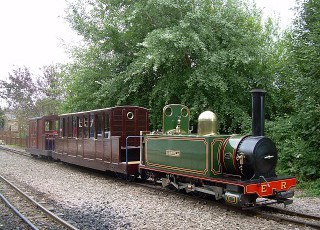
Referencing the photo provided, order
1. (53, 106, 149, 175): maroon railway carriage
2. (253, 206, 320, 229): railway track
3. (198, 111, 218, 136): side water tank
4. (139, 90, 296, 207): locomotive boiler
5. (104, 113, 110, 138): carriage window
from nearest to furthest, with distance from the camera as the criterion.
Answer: (253, 206, 320, 229): railway track, (139, 90, 296, 207): locomotive boiler, (198, 111, 218, 136): side water tank, (53, 106, 149, 175): maroon railway carriage, (104, 113, 110, 138): carriage window

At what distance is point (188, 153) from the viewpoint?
826cm

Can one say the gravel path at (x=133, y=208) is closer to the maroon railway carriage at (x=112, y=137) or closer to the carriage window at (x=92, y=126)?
the maroon railway carriage at (x=112, y=137)

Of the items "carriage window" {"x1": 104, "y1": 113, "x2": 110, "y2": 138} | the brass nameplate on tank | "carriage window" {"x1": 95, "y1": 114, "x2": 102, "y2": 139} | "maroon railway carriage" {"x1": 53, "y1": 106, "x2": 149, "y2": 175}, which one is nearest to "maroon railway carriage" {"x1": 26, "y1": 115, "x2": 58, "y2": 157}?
"maroon railway carriage" {"x1": 53, "y1": 106, "x2": 149, "y2": 175}

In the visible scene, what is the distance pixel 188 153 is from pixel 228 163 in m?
1.18

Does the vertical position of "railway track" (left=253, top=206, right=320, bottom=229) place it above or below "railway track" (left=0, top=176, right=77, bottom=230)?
above

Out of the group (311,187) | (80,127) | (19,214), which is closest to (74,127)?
(80,127)

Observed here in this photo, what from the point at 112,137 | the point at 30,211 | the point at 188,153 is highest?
the point at 112,137

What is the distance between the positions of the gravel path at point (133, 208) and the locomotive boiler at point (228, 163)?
0.43m

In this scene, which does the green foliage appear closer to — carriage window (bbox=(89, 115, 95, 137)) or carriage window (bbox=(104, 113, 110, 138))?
carriage window (bbox=(104, 113, 110, 138))

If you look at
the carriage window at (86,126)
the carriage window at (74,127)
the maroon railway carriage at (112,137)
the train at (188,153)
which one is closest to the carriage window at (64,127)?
the carriage window at (74,127)

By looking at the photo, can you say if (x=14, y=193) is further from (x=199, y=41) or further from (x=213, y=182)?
(x=199, y=41)

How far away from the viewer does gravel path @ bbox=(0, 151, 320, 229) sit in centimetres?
641

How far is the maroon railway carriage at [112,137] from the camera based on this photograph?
11.4 metres

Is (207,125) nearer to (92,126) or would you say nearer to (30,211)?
(30,211)
